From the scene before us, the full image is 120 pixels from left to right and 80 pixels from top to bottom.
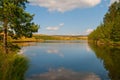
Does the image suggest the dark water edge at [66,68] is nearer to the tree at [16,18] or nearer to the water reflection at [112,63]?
the water reflection at [112,63]

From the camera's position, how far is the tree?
3176 centimetres

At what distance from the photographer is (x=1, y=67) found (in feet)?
71.5

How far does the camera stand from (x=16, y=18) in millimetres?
32438

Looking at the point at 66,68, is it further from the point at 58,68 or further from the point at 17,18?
the point at 17,18

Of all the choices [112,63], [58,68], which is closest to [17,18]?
[58,68]

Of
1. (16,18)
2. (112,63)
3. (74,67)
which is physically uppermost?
(16,18)

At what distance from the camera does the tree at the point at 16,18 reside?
3176 cm

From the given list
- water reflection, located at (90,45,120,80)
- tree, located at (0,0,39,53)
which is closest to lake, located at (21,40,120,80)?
water reflection, located at (90,45,120,80)

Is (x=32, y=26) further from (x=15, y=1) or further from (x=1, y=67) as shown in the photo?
(x=1, y=67)

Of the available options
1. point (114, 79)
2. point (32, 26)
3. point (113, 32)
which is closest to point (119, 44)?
point (113, 32)

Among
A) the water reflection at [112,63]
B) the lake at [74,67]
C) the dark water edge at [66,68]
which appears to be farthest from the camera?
the water reflection at [112,63]

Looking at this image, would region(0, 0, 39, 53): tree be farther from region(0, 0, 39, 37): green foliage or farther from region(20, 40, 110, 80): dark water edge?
region(20, 40, 110, 80): dark water edge

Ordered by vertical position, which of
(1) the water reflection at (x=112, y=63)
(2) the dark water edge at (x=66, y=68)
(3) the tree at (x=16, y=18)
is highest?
(3) the tree at (x=16, y=18)

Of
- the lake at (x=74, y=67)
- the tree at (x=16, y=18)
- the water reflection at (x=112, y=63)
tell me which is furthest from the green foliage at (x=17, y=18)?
the water reflection at (x=112, y=63)
